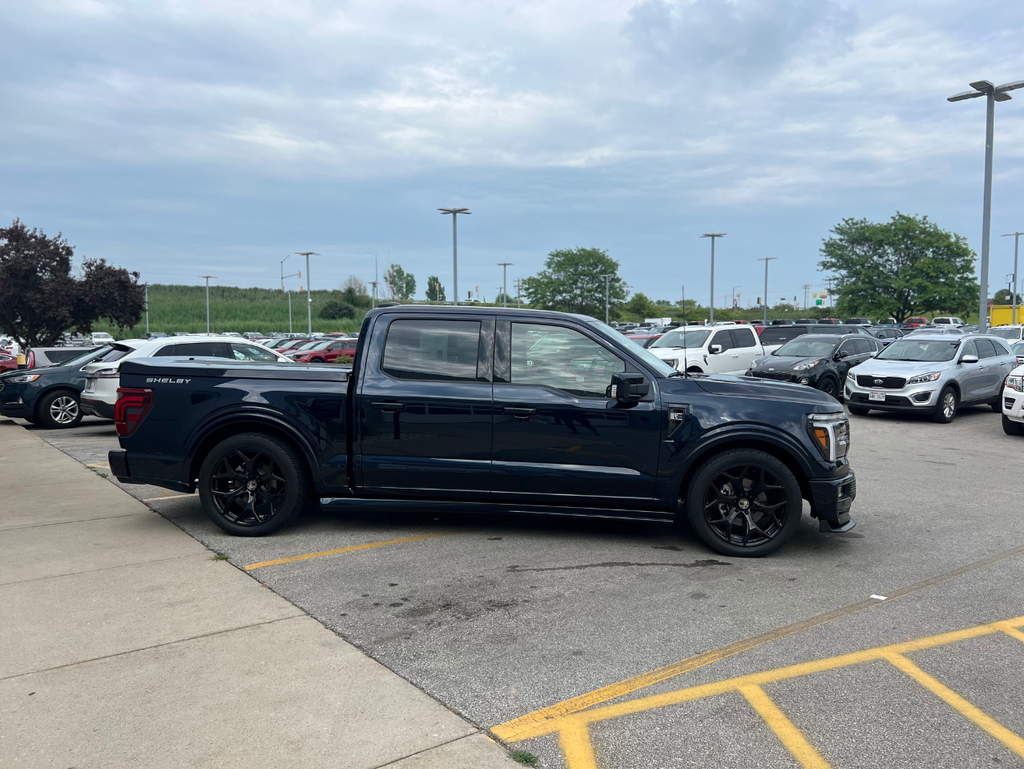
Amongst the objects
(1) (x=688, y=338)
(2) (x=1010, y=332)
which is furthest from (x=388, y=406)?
(2) (x=1010, y=332)

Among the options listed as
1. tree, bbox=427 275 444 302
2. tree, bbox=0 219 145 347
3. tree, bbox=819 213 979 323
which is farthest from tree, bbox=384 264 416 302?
tree, bbox=0 219 145 347

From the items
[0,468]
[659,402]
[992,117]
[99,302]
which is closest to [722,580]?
[659,402]

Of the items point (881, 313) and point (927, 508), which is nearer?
point (927, 508)

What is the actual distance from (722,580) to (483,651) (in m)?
1.94

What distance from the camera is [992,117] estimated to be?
22516 millimetres

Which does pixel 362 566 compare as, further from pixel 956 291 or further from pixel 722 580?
pixel 956 291

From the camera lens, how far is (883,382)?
15.1 m

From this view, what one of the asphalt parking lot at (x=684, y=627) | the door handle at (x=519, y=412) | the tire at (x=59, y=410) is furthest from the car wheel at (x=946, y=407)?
the tire at (x=59, y=410)

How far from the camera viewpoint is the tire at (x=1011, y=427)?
12969mm

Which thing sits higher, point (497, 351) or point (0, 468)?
point (497, 351)

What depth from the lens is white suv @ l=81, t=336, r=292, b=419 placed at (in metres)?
12.6

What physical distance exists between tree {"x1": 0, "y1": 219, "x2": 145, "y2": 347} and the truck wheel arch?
79.9 feet

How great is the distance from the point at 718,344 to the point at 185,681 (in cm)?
1709

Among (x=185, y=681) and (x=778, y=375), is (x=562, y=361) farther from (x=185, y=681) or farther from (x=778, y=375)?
(x=778, y=375)
